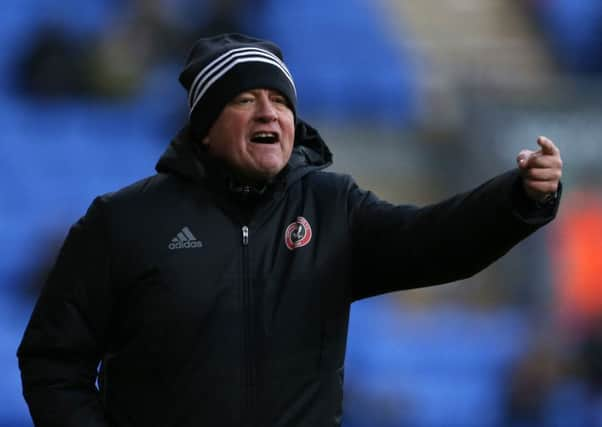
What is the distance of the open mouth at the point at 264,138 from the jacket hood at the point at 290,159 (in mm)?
59

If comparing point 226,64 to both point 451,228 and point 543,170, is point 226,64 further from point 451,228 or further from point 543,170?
point 543,170

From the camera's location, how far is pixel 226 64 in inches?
101

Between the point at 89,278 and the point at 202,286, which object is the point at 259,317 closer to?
the point at 202,286

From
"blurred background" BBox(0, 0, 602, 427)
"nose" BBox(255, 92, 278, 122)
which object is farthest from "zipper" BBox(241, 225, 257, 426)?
"blurred background" BBox(0, 0, 602, 427)

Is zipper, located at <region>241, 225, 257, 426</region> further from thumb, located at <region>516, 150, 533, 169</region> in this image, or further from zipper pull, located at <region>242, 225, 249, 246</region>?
thumb, located at <region>516, 150, 533, 169</region>

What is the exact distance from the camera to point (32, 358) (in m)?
2.49

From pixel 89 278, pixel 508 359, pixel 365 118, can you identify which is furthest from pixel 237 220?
pixel 365 118

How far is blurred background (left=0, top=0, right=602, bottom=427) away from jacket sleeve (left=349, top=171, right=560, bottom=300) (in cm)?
422

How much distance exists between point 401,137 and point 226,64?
539cm

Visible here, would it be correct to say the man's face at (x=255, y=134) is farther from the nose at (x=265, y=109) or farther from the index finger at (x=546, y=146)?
the index finger at (x=546, y=146)

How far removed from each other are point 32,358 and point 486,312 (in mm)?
5051

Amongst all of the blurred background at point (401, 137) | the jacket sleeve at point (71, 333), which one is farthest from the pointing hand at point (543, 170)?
the blurred background at point (401, 137)

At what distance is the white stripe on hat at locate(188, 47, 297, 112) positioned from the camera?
101 inches

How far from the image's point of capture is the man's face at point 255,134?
2492 mm
